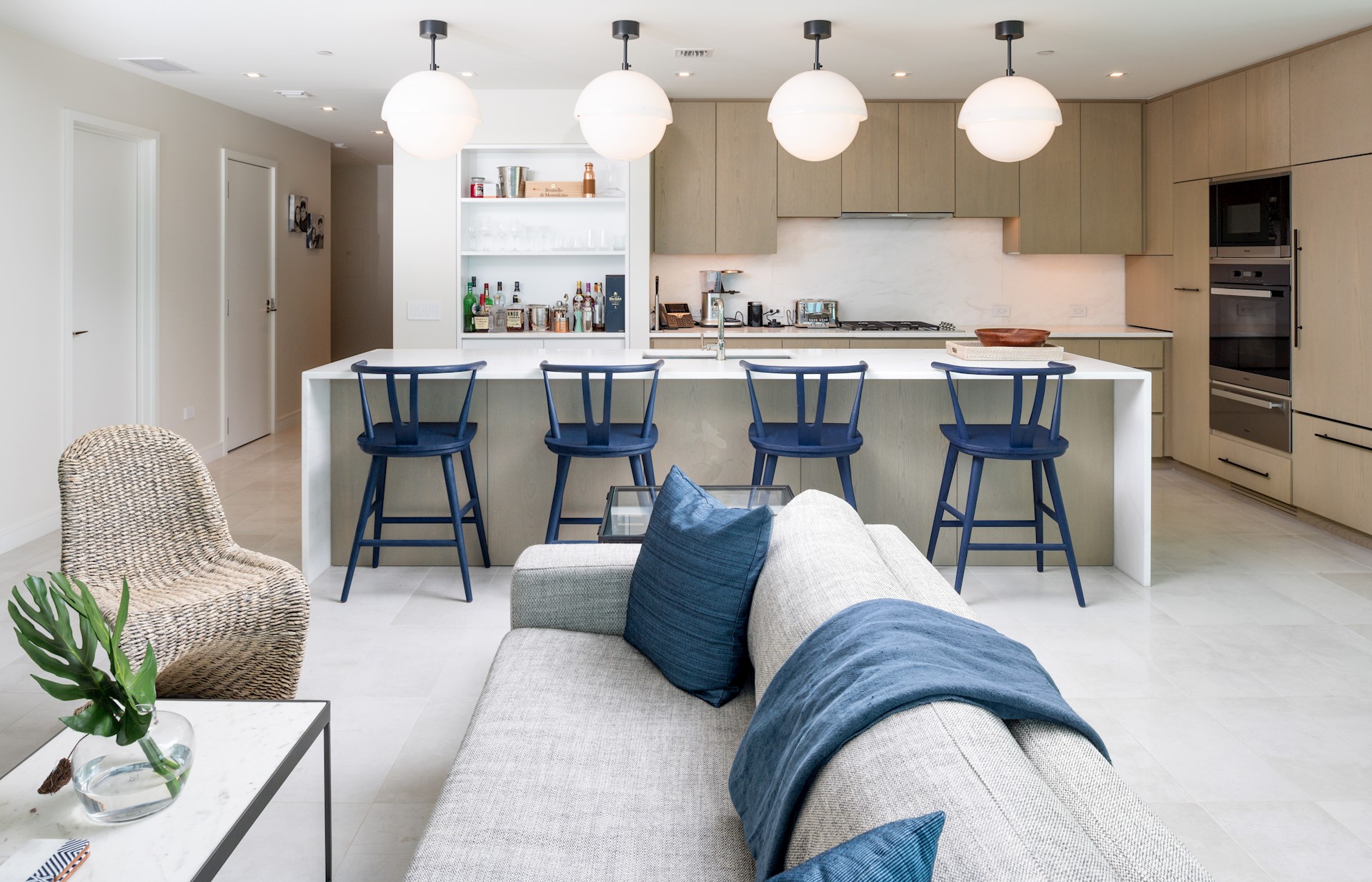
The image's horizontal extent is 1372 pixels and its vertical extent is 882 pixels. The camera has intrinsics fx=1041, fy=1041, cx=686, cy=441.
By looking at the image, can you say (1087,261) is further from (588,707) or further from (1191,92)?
(588,707)

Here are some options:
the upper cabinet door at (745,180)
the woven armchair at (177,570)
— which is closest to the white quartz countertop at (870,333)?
the upper cabinet door at (745,180)

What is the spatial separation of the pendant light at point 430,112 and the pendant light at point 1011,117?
193 centimetres

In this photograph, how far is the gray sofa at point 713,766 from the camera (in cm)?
94

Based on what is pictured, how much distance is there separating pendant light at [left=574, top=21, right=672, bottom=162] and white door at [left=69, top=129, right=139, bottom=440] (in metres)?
2.93

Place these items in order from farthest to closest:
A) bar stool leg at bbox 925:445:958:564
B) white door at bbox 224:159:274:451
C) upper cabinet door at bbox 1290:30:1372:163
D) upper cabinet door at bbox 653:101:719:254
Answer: white door at bbox 224:159:274:451 → upper cabinet door at bbox 653:101:719:254 → upper cabinet door at bbox 1290:30:1372:163 → bar stool leg at bbox 925:445:958:564

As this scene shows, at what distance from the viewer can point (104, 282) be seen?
5578 millimetres

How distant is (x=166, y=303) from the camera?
6125 millimetres

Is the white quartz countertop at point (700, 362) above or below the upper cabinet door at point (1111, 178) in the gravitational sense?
below

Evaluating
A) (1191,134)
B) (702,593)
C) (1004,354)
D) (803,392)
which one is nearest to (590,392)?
(803,392)

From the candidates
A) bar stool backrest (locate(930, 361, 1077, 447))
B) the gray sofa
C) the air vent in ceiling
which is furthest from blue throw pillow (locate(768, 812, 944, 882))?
the air vent in ceiling

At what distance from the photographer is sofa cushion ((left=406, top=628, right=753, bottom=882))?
1.42m

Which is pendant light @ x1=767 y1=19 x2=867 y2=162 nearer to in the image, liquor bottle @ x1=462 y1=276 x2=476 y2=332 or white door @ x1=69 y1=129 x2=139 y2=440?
liquor bottle @ x1=462 y1=276 x2=476 y2=332

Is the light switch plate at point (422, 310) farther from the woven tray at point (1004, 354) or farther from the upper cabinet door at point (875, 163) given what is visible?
the woven tray at point (1004, 354)

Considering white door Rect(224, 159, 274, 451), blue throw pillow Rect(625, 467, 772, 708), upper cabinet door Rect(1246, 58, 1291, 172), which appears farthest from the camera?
white door Rect(224, 159, 274, 451)
